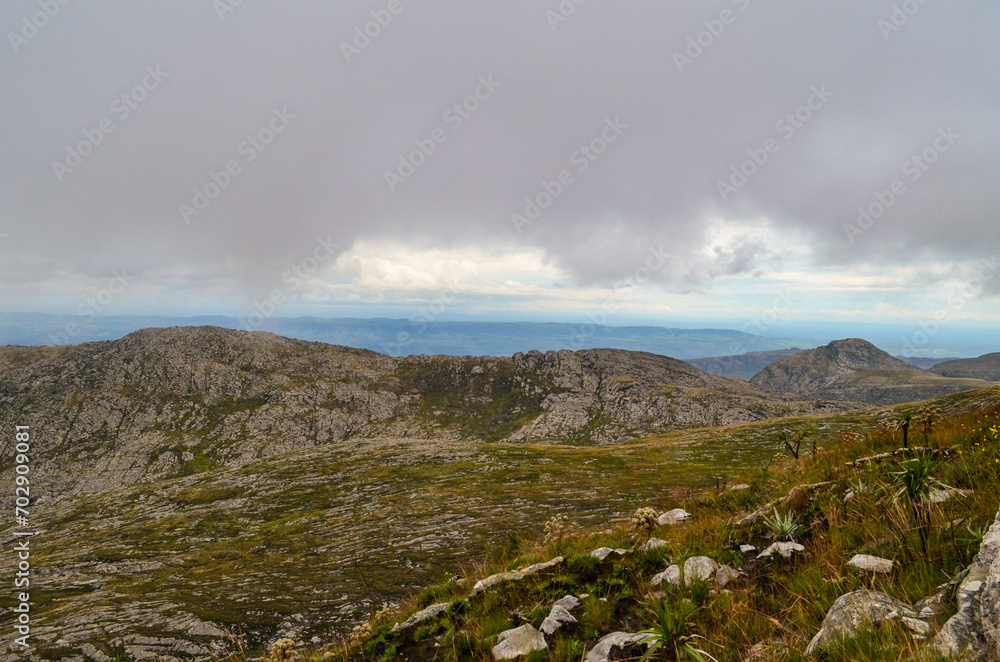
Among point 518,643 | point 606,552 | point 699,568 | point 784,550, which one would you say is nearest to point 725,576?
point 699,568

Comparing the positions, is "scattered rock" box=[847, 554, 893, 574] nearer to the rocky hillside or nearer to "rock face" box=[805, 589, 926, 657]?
"rock face" box=[805, 589, 926, 657]

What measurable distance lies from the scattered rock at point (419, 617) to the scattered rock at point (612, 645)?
5.05 meters

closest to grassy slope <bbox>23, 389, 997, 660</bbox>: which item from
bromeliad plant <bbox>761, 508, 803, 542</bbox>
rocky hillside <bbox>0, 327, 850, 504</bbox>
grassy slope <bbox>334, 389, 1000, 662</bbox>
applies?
grassy slope <bbox>334, 389, 1000, 662</bbox>

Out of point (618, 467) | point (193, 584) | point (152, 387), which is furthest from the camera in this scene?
point (152, 387)

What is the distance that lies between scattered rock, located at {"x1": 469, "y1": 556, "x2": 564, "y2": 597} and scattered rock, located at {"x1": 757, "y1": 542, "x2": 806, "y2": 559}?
5244mm

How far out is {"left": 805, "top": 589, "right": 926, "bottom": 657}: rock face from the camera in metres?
5.35

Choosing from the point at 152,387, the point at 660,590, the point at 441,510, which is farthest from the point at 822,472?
the point at 152,387

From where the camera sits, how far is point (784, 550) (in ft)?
28.9

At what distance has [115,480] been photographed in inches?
5620

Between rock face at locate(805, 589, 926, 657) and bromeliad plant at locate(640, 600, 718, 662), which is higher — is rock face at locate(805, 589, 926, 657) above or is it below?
above

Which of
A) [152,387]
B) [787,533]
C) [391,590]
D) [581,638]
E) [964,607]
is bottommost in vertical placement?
[152,387]

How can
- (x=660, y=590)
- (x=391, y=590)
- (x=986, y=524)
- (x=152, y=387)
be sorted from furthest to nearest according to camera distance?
(x=152, y=387) < (x=391, y=590) < (x=660, y=590) < (x=986, y=524)

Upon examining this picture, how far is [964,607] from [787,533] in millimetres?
5304

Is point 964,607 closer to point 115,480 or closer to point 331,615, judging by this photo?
point 331,615
